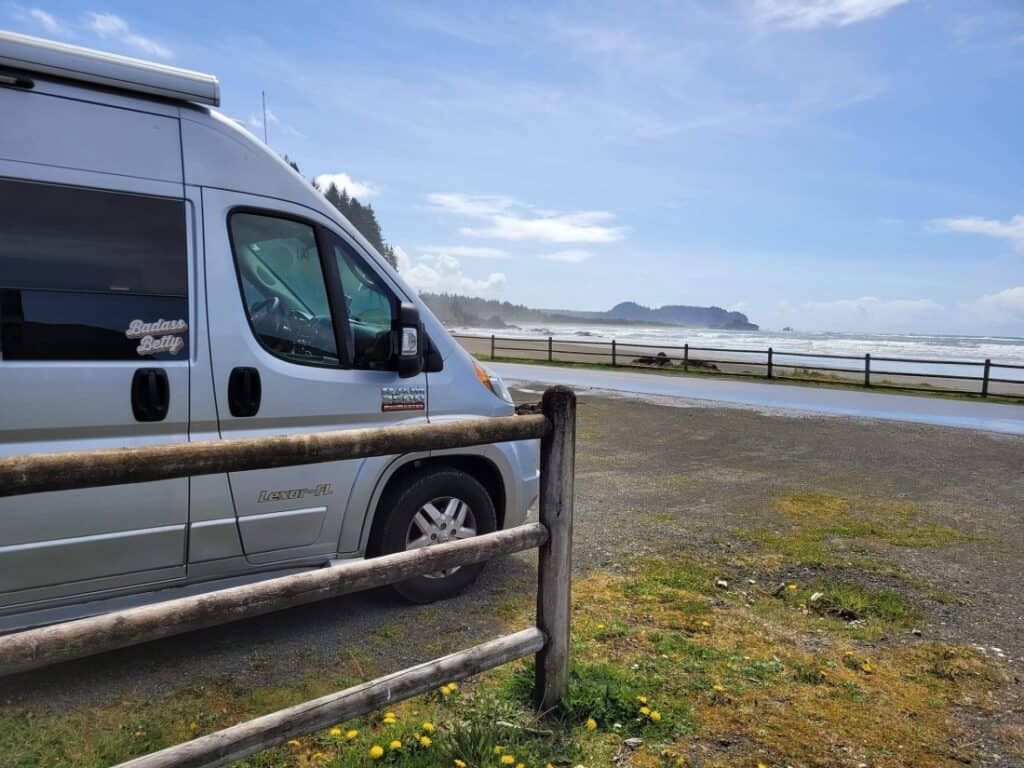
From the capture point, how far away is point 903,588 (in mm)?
4535

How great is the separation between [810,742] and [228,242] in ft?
11.0

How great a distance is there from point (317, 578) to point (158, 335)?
1669mm

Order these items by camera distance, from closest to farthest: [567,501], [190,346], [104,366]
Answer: [567,501]
[104,366]
[190,346]

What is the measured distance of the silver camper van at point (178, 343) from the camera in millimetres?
2943

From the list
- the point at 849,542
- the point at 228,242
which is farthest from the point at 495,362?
the point at 228,242

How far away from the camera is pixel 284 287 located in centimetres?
364

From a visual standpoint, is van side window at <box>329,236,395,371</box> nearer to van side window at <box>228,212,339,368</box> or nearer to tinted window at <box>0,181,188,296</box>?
van side window at <box>228,212,339,368</box>

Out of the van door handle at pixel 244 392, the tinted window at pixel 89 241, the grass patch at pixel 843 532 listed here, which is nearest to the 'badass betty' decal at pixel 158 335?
the tinted window at pixel 89 241

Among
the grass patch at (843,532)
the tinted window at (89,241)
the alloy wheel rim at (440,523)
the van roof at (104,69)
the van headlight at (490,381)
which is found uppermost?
the van roof at (104,69)

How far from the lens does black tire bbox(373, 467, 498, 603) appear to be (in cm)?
385

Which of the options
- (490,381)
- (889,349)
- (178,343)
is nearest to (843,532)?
(490,381)

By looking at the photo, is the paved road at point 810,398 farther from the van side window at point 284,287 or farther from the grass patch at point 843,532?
the van side window at point 284,287

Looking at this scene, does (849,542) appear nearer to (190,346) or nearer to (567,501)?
(567,501)

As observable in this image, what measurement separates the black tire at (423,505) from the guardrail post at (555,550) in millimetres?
1261
